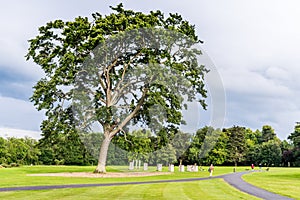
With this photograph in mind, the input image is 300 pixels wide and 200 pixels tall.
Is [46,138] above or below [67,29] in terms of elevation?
below

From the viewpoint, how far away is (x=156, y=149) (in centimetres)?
4353

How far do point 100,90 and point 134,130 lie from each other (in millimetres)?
6311

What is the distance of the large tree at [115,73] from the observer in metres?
39.3

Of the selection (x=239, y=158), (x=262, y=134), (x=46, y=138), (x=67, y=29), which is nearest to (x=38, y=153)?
(x=46, y=138)

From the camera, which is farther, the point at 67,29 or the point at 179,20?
the point at 179,20

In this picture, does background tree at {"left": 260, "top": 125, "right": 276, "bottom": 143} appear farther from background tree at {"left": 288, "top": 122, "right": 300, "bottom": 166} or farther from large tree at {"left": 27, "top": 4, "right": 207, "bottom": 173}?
large tree at {"left": 27, "top": 4, "right": 207, "bottom": 173}

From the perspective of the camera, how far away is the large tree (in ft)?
129

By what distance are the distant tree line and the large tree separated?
83.5 inches

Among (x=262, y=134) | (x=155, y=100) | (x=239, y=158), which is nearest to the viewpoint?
(x=155, y=100)

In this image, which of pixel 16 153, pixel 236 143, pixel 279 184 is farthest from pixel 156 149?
pixel 236 143

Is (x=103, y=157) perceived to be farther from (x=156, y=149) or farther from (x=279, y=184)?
(x=279, y=184)

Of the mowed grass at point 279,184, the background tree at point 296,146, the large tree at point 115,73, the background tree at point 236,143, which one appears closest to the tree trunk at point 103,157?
the large tree at point 115,73

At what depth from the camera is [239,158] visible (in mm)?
109688

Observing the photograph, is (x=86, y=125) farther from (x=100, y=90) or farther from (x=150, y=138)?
(x=150, y=138)
